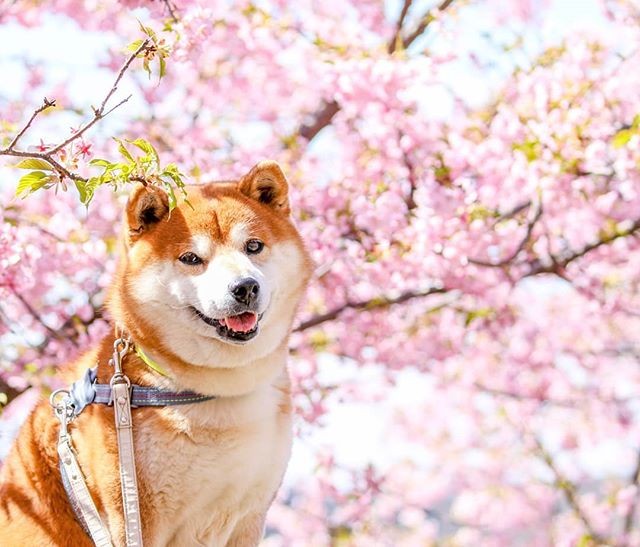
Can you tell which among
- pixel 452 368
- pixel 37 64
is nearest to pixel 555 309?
pixel 452 368

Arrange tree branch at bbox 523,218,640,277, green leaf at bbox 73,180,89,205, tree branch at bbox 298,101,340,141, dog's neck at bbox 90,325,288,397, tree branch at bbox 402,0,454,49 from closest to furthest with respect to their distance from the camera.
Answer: green leaf at bbox 73,180,89,205
dog's neck at bbox 90,325,288,397
tree branch at bbox 523,218,640,277
tree branch at bbox 402,0,454,49
tree branch at bbox 298,101,340,141

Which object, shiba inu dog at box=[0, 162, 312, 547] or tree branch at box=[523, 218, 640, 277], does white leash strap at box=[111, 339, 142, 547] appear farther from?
tree branch at box=[523, 218, 640, 277]

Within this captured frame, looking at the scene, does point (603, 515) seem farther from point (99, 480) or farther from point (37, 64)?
point (99, 480)

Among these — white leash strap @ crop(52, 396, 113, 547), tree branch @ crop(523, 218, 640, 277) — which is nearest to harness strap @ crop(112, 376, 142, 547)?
white leash strap @ crop(52, 396, 113, 547)

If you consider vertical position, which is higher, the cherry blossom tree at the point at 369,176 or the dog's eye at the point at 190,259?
the dog's eye at the point at 190,259

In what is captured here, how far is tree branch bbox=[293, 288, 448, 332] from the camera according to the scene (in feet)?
19.1

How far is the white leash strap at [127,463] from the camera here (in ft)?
→ 10.2

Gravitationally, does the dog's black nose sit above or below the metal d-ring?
above

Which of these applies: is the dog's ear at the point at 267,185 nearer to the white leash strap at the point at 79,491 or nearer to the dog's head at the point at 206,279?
the dog's head at the point at 206,279

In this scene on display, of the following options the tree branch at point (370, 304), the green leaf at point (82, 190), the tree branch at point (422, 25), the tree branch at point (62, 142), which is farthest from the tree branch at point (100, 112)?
the tree branch at point (422, 25)

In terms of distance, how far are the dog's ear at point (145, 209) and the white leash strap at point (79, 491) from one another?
2.25 feet

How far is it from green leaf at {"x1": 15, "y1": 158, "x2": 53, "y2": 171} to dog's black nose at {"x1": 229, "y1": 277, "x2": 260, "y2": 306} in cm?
72

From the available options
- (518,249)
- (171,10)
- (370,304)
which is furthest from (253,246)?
(518,249)

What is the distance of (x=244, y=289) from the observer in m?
3.16
